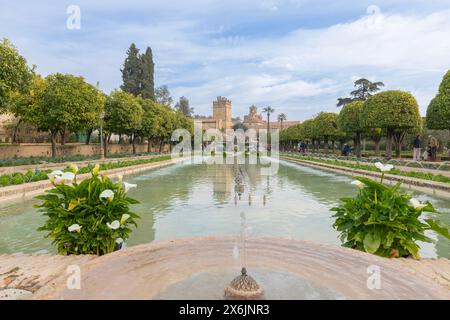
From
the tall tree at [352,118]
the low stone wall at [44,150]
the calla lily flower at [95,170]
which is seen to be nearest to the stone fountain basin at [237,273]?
the calla lily flower at [95,170]

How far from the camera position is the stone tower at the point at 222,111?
140375mm

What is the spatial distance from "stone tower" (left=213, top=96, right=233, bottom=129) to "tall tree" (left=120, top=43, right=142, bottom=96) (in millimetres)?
78548

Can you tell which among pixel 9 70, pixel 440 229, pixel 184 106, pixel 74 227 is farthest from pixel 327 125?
pixel 184 106

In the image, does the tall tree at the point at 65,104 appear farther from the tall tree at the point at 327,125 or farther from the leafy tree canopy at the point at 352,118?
the tall tree at the point at 327,125

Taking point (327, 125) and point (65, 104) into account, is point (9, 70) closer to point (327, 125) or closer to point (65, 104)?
point (65, 104)

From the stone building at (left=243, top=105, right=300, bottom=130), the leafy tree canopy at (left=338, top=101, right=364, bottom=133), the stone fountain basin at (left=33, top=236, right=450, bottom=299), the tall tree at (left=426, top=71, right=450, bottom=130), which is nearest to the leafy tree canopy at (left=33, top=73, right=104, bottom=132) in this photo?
the leafy tree canopy at (left=338, top=101, right=364, bottom=133)

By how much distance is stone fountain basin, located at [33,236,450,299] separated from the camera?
9.88ft

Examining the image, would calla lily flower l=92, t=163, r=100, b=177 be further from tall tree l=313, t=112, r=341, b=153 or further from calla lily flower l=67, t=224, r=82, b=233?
tall tree l=313, t=112, r=341, b=153

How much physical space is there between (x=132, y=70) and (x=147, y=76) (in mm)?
2715

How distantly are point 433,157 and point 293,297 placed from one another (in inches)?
1105

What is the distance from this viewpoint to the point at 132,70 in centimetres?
6100

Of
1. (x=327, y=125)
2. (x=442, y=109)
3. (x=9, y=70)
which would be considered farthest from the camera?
(x=327, y=125)

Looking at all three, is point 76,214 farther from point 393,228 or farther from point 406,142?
point 406,142

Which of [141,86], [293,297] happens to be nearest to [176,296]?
[293,297]
